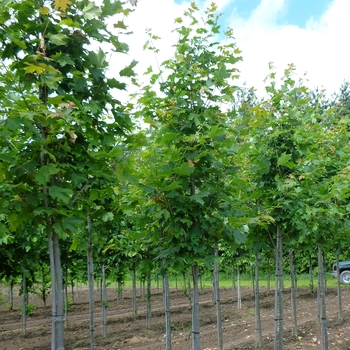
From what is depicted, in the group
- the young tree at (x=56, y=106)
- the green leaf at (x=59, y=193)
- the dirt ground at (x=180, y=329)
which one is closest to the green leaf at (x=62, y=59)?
the young tree at (x=56, y=106)

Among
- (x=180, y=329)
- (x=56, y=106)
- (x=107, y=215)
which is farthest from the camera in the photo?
(x=180, y=329)

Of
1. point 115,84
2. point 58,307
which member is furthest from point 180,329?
point 115,84

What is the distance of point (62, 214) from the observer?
10.3ft

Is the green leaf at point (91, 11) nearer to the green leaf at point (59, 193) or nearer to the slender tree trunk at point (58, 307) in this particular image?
the green leaf at point (59, 193)

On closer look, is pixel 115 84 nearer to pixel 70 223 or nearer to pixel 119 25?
pixel 119 25

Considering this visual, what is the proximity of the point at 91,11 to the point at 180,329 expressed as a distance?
10.4m

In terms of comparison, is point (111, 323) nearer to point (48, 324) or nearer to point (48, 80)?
point (48, 324)

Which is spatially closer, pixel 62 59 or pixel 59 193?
pixel 59 193

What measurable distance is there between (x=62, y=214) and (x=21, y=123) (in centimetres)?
79

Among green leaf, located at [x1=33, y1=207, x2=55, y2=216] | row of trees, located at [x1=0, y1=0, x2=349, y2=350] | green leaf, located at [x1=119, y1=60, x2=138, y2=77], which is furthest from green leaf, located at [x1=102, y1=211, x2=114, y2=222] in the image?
green leaf, located at [x1=119, y1=60, x2=138, y2=77]

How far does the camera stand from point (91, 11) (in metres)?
3.11

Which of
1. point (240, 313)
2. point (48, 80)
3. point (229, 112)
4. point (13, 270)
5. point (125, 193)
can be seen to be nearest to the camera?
point (48, 80)

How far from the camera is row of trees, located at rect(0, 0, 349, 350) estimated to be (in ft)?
9.98

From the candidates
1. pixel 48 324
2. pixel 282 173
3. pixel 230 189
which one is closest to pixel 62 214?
pixel 230 189
